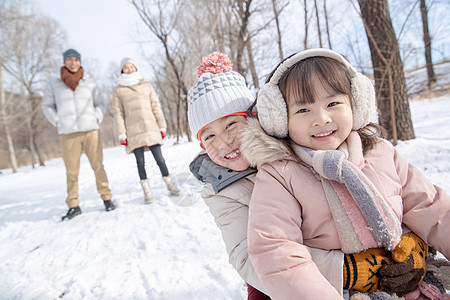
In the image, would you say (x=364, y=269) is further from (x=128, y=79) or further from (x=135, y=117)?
(x=128, y=79)

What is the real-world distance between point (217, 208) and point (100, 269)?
4.77ft

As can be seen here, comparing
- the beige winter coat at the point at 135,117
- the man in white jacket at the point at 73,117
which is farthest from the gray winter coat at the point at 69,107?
the beige winter coat at the point at 135,117

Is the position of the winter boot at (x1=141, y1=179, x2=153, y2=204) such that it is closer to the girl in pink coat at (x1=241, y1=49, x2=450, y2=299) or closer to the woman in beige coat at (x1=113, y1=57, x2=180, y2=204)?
the woman in beige coat at (x1=113, y1=57, x2=180, y2=204)

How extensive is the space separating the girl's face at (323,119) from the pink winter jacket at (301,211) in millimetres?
107

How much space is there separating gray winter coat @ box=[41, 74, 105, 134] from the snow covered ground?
1267 millimetres

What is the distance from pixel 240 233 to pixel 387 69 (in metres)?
3.76

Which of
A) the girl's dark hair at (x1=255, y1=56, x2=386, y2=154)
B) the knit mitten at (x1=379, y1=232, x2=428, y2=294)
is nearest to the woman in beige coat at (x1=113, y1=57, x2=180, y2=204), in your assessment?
the girl's dark hair at (x1=255, y1=56, x2=386, y2=154)

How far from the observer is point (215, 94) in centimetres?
123

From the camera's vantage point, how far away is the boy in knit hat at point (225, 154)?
3.43 ft

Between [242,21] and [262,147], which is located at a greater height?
[242,21]

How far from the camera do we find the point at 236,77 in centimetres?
136

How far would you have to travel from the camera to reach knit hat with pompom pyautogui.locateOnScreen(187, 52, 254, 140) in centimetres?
121

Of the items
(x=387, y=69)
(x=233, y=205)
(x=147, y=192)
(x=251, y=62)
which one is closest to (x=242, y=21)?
(x=251, y=62)

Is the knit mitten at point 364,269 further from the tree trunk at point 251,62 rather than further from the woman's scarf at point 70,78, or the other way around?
the tree trunk at point 251,62
